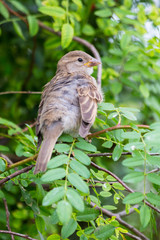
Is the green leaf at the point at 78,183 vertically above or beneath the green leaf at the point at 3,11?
beneath

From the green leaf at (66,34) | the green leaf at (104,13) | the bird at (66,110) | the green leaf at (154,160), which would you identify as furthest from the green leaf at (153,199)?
the green leaf at (104,13)

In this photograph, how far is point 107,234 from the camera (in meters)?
2.16

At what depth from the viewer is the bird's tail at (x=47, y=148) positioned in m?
2.24

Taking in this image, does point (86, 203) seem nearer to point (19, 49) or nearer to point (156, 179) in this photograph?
point (156, 179)

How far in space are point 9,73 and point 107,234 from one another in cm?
318

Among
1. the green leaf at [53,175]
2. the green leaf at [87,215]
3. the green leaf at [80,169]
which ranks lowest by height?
the green leaf at [87,215]

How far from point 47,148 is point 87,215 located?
494mm

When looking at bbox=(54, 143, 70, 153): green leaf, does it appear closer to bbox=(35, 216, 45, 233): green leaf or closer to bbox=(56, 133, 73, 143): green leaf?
bbox=(56, 133, 73, 143): green leaf

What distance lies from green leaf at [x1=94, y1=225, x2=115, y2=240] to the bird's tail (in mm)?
485

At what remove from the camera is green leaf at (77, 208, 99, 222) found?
2.21 m

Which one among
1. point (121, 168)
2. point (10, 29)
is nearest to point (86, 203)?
point (121, 168)

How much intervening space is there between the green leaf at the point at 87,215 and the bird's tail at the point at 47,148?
0.36m

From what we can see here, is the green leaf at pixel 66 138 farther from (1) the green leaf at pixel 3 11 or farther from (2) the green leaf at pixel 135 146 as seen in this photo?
(1) the green leaf at pixel 3 11

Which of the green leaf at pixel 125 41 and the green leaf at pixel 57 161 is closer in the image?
the green leaf at pixel 57 161
